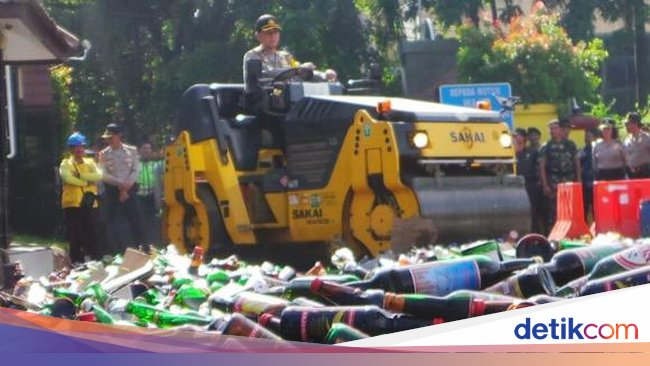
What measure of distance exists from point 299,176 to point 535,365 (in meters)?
9.56

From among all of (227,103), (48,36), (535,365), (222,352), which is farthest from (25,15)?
(535,365)

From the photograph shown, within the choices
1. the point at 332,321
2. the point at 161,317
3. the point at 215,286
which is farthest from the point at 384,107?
the point at 332,321

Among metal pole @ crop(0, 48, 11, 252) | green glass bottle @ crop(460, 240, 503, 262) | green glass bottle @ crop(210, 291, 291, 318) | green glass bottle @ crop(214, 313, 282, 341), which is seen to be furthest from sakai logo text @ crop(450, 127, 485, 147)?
green glass bottle @ crop(214, 313, 282, 341)

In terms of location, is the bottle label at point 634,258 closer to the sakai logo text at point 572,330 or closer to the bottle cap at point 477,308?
the bottle cap at point 477,308

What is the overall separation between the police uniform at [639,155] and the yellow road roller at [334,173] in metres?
4.05

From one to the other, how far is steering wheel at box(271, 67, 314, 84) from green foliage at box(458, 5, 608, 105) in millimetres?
14412

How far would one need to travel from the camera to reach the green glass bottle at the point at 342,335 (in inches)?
202

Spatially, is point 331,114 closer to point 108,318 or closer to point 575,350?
point 108,318

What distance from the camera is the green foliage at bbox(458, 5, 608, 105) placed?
2884cm

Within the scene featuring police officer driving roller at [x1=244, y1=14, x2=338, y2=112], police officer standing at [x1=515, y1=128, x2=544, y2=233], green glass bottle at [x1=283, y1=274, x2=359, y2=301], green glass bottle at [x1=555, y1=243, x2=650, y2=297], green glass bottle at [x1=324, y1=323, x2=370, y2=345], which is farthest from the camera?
police officer standing at [x1=515, y1=128, x2=544, y2=233]

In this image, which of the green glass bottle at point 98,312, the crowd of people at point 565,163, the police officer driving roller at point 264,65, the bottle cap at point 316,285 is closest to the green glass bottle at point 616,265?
the bottle cap at point 316,285

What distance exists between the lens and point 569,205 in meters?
16.7

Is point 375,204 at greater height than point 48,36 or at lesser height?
lesser

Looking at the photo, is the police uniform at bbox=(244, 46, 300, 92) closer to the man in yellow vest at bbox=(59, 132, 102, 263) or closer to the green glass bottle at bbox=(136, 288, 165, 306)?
the man in yellow vest at bbox=(59, 132, 102, 263)
